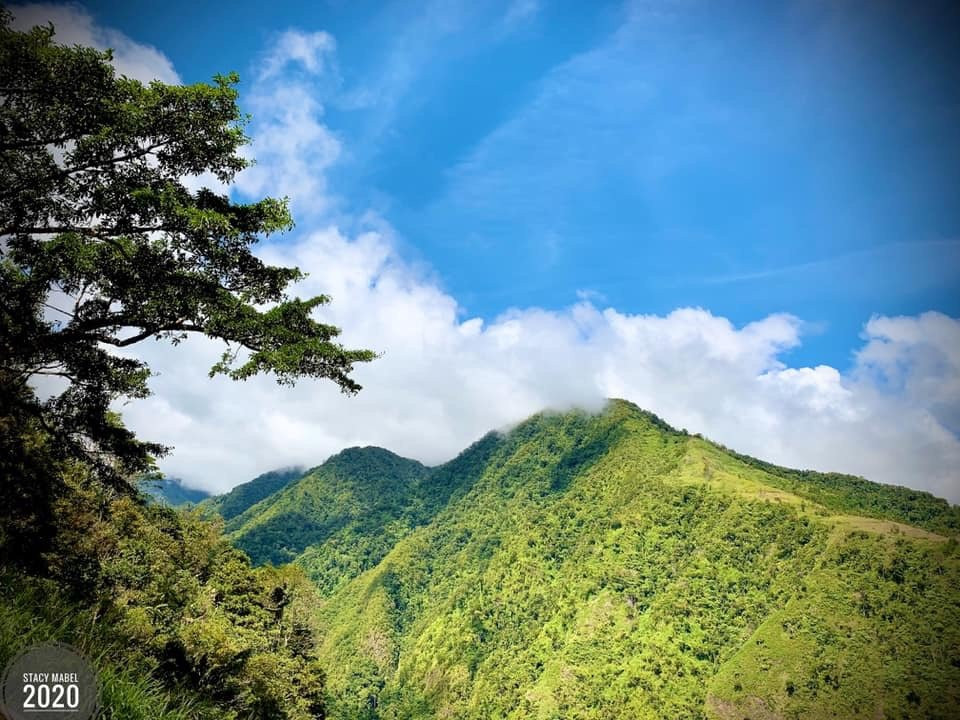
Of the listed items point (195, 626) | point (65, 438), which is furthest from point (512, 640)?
point (65, 438)

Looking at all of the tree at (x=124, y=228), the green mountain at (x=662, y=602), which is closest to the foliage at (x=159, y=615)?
the tree at (x=124, y=228)

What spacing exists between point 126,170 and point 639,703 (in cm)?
10610

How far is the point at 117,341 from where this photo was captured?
10336 millimetres

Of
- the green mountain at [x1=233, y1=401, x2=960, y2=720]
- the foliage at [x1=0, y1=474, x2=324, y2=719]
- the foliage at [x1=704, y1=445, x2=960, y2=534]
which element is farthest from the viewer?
the foliage at [x1=704, y1=445, x2=960, y2=534]

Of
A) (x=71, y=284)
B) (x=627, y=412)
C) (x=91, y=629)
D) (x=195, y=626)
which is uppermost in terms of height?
(x=627, y=412)

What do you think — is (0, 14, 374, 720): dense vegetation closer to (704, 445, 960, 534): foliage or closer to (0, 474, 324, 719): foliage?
(0, 474, 324, 719): foliage

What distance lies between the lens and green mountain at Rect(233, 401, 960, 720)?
238 feet

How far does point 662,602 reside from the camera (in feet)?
349

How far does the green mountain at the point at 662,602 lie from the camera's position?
72.6 m

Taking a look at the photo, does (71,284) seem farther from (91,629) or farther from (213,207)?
(91,629)

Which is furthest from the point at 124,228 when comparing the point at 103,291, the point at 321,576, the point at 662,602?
the point at 321,576

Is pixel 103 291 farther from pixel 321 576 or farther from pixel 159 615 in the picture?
pixel 321 576

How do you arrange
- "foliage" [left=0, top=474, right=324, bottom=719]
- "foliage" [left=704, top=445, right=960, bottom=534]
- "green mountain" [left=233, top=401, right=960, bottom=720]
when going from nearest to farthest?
"foliage" [left=0, top=474, right=324, bottom=719] → "green mountain" [left=233, top=401, right=960, bottom=720] → "foliage" [left=704, top=445, right=960, bottom=534]

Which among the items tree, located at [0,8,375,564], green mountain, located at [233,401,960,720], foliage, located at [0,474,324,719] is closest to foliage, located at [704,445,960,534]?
green mountain, located at [233,401,960,720]
